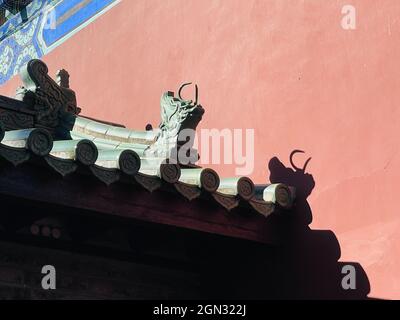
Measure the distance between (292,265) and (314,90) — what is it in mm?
1074

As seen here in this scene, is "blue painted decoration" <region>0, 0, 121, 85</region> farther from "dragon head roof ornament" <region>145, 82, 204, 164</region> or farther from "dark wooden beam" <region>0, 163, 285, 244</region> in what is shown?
"dark wooden beam" <region>0, 163, 285, 244</region>

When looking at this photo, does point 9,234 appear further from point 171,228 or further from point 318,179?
point 318,179

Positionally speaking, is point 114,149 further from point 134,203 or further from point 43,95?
point 43,95

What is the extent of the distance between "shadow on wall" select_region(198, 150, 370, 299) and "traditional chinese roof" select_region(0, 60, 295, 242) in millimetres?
153

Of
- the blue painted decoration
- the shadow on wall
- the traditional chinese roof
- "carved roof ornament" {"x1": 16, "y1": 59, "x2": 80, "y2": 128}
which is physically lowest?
the shadow on wall

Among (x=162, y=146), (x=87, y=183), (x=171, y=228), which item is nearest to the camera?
(x=87, y=183)

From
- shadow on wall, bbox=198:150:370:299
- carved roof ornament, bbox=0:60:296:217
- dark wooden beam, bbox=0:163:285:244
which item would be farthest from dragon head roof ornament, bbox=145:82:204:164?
shadow on wall, bbox=198:150:370:299

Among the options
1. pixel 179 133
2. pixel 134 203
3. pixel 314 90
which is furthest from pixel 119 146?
pixel 314 90

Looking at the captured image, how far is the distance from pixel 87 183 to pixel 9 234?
659 millimetres

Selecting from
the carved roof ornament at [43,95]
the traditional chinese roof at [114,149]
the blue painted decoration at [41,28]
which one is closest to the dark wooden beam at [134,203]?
the traditional chinese roof at [114,149]

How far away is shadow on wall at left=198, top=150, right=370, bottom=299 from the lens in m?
5.34
